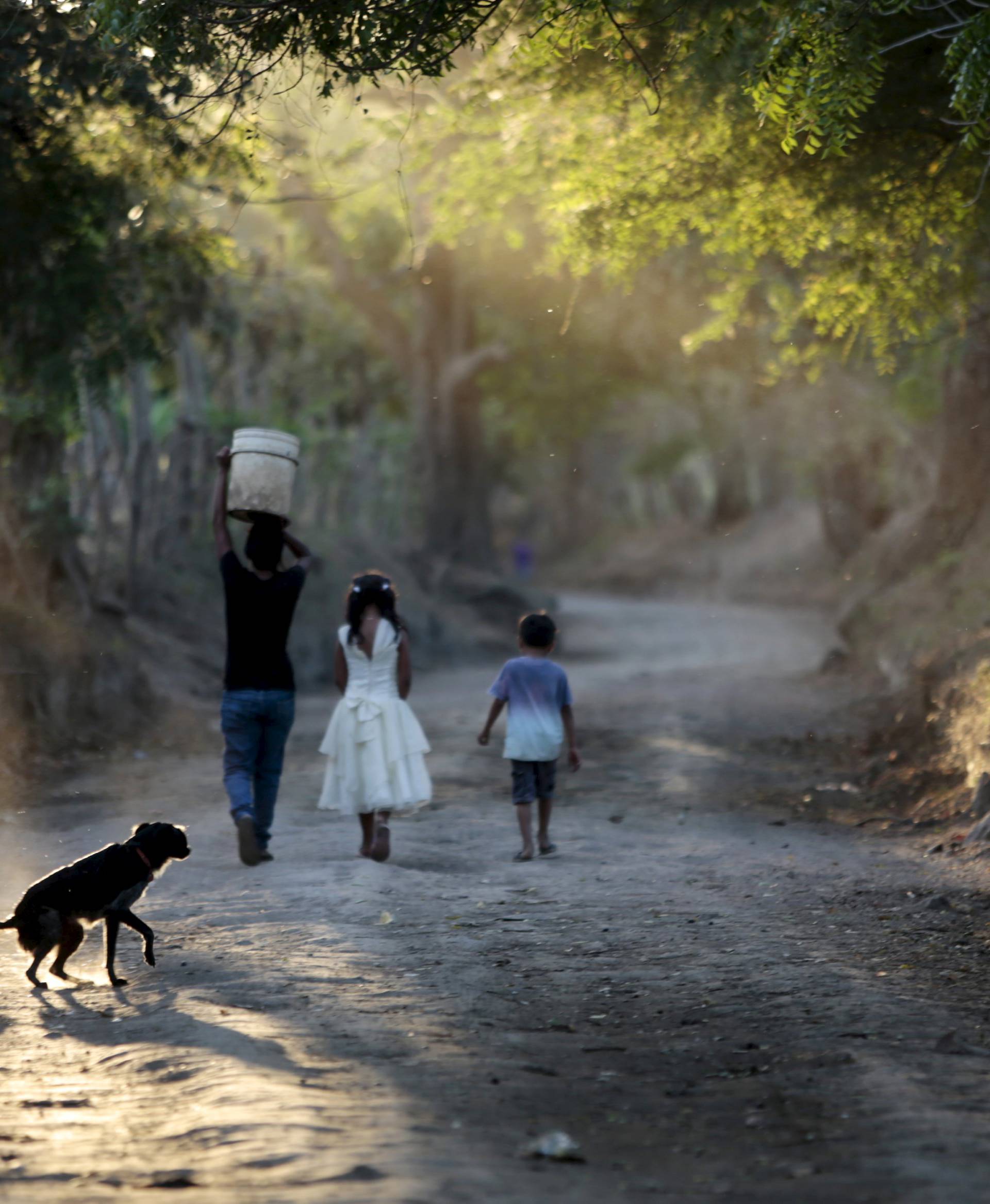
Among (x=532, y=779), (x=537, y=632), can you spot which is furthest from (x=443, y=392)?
(x=532, y=779)

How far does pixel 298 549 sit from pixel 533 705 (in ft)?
5.80

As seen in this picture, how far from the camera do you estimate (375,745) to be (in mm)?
8469

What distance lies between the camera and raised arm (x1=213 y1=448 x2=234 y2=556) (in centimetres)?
792

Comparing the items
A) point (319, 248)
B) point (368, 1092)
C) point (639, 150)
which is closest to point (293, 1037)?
point (368, 1092)

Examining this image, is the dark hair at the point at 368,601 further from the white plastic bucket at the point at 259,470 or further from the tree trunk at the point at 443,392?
the tree trunk at the point at 443,392

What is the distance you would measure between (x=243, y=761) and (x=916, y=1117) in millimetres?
4874

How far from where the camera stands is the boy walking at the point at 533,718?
29.2ft

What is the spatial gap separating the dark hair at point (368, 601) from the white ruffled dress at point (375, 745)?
1.9 inches

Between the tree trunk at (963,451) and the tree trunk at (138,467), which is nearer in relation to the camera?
the tree trunk at (138,467)

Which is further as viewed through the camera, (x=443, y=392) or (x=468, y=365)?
(x=443, y=392)

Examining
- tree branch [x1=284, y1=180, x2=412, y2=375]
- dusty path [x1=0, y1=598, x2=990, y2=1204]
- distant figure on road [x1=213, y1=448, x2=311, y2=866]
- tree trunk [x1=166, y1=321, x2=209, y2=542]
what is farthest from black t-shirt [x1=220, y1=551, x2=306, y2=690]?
tree branch [x1=284, y1=180, x2=412, y2=375]

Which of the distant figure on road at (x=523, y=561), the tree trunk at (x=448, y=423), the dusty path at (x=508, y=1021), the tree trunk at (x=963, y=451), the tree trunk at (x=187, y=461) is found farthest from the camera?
the distant figure on road at (x=523, y=561)

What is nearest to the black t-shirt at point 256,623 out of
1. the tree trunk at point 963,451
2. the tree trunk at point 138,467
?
the tree trunk at point 138,467

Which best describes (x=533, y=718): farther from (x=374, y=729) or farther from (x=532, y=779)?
(x=374, y=729)
